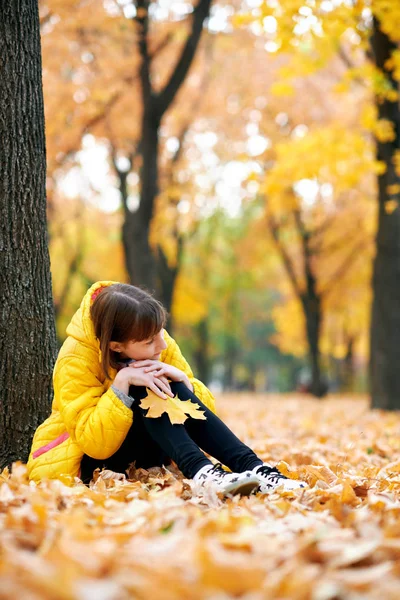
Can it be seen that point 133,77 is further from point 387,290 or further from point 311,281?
point 311,281

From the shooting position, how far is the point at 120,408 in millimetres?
3020

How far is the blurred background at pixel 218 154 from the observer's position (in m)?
9.27

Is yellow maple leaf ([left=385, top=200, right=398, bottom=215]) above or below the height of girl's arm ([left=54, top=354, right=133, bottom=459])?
above


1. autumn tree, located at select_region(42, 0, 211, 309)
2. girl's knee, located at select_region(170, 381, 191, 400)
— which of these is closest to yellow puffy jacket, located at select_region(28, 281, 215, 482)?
girl's knee, located at select_region(170, 381, 191, 400)

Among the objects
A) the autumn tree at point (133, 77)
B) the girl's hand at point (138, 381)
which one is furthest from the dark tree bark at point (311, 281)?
the girl's hand at point (138, 381)

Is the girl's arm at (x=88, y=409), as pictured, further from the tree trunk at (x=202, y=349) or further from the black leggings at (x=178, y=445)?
the tree trunk at (x=202, y=349)

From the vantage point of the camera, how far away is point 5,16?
11.6 feet

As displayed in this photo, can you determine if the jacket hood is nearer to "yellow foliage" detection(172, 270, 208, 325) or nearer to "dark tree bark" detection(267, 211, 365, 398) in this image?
"dark tree bark" detection(267, 211, 365, 398)

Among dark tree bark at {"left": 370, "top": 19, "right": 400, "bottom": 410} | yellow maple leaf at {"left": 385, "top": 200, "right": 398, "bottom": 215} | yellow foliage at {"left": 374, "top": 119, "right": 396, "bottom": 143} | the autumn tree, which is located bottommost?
dark tree bark at {"left": 370, "top": 19, "right": 400, "bottom": 410}

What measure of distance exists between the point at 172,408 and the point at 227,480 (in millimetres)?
455

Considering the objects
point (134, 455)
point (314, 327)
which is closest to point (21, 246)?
point (134, 455)

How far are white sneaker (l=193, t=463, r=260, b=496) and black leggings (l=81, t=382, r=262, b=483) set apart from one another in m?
0.07

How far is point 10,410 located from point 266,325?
4052 centimetres

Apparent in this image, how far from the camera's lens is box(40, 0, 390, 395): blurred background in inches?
365
